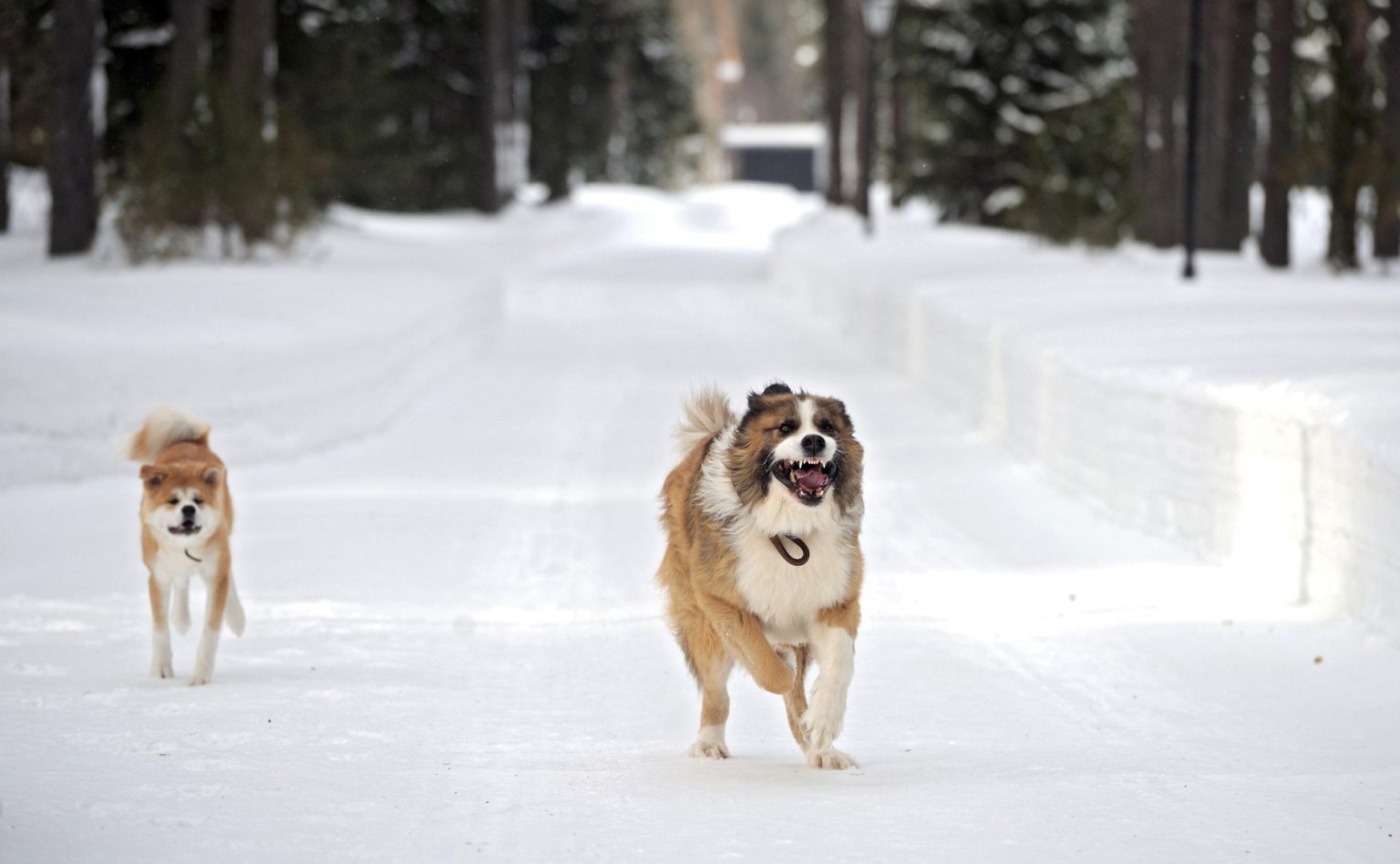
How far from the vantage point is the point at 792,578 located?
7129mm

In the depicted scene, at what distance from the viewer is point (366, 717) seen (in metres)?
8.02

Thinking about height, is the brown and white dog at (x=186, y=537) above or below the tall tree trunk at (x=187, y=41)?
below

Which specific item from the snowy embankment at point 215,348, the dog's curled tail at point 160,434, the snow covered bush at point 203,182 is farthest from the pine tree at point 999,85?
the dog's curled tail at point 160,434

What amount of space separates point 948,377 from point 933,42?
1050 inches

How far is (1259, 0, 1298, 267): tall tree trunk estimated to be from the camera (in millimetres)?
29047

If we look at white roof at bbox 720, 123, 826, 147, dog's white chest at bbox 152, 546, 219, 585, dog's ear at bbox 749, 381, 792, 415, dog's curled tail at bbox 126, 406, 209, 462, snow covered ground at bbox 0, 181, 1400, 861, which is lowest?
snow covered ground at bbox 0, 181, 1400, 861

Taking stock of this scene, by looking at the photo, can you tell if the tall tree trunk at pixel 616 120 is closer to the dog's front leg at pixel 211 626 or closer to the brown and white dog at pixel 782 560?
the dog's front leg at pixel 211 626

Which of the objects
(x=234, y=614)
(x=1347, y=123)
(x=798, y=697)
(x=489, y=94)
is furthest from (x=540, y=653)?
(x=489, y=94)

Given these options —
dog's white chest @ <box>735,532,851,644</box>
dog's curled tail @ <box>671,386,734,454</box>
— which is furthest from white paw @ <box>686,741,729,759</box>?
dog's curled tail @ <box>671,386,734,454</box>

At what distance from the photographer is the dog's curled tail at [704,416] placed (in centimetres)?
792

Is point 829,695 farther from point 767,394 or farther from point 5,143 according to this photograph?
point 5,143

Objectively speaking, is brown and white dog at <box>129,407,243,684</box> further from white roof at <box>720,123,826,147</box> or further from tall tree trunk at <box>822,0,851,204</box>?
white roof at <box>720,123,826,147</box>

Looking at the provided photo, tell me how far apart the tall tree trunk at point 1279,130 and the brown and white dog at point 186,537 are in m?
21.5

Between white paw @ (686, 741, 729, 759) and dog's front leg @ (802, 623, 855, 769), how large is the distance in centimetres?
39
